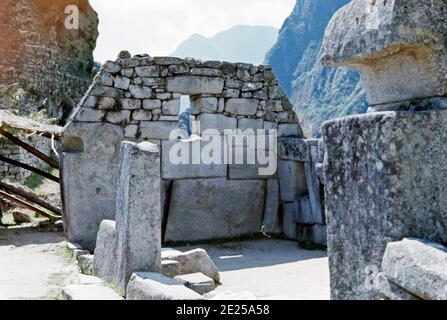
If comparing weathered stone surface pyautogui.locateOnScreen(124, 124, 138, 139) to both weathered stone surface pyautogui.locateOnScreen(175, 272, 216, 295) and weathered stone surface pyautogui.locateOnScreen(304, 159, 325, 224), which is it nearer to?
weathered stone surface pyautogui.locateOnScreen(304, 159, 325, 224)

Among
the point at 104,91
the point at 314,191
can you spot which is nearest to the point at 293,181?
the point at 314,191

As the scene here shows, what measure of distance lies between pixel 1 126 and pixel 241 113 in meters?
4.13

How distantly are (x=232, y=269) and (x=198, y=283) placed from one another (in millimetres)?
1264

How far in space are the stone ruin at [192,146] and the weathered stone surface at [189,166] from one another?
15 millimetres

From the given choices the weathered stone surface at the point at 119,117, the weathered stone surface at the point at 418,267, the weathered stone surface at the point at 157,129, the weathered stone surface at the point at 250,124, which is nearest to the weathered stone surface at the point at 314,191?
the weathered stone surface at the point at 250,124

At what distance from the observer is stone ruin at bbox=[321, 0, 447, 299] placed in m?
1.71

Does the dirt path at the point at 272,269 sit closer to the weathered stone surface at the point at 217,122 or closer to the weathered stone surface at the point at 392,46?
the weathered stone surface at the point at 217,122

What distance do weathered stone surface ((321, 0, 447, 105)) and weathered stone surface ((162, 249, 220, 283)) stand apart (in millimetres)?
3333

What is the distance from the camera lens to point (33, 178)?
602 inches

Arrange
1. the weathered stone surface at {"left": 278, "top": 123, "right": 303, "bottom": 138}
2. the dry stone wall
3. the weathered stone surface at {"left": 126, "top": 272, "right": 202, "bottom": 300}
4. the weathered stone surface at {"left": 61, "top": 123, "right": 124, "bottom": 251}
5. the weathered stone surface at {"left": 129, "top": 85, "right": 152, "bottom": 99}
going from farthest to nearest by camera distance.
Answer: the weathered stone surface at {"left": 278, "top": 123, "right": 303, "bottom": 138} → the weathered stone surface at {"left": 129, "top": 85, "right": 152, "bottom": 99} → the dry stone wall → the weathered stone surface at {"left": 61, "top": 123, "right": 124, "bottom": 251} → the weathered stone surface at {"left": 126, "top": 272, "right": 202, "bottom": 300}

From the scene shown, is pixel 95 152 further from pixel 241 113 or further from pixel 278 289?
pixel 278 289

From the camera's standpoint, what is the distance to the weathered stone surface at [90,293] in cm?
378

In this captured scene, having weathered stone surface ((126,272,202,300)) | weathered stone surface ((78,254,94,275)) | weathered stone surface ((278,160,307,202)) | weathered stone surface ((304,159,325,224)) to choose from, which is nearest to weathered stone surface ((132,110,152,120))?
weathered stone surface ((278,160,307,202))

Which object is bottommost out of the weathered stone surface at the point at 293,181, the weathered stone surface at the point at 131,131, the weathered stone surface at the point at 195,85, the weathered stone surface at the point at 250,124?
the weathered stone surface at the point at 293,181
